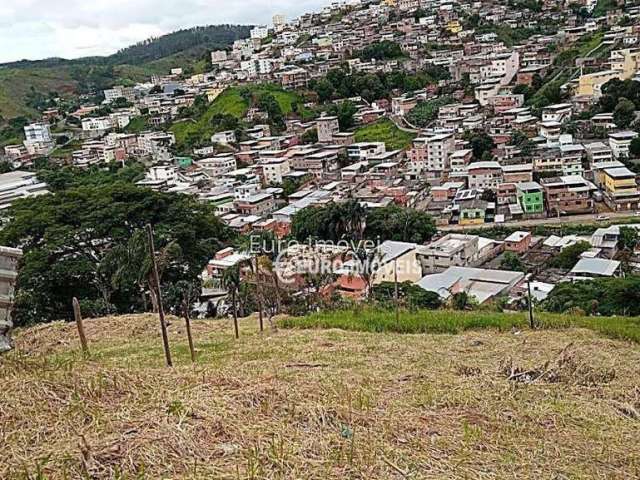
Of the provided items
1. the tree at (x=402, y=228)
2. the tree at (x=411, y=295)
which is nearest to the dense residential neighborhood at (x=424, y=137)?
the tree at (x=402, y=228)

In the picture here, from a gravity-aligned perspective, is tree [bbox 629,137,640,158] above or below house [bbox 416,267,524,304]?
above

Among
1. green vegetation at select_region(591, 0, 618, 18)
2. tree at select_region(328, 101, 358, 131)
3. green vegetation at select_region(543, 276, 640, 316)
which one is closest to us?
green vegetation at select_region(543, 276, 640, 316)

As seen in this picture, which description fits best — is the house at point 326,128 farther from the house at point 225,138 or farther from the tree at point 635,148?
the tree at point 635,148

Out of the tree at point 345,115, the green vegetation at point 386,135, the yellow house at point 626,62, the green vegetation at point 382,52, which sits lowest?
the green vegetation at point 386,135

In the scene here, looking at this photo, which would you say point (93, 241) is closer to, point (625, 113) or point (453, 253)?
point (453, 253)

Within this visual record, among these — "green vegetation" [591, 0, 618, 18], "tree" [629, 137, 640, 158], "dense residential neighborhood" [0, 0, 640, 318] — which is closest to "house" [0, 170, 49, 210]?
"dense residential neighborhood" [0, 0, 640, 318]

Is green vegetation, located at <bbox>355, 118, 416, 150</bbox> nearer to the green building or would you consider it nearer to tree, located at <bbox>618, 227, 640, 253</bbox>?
the green building
